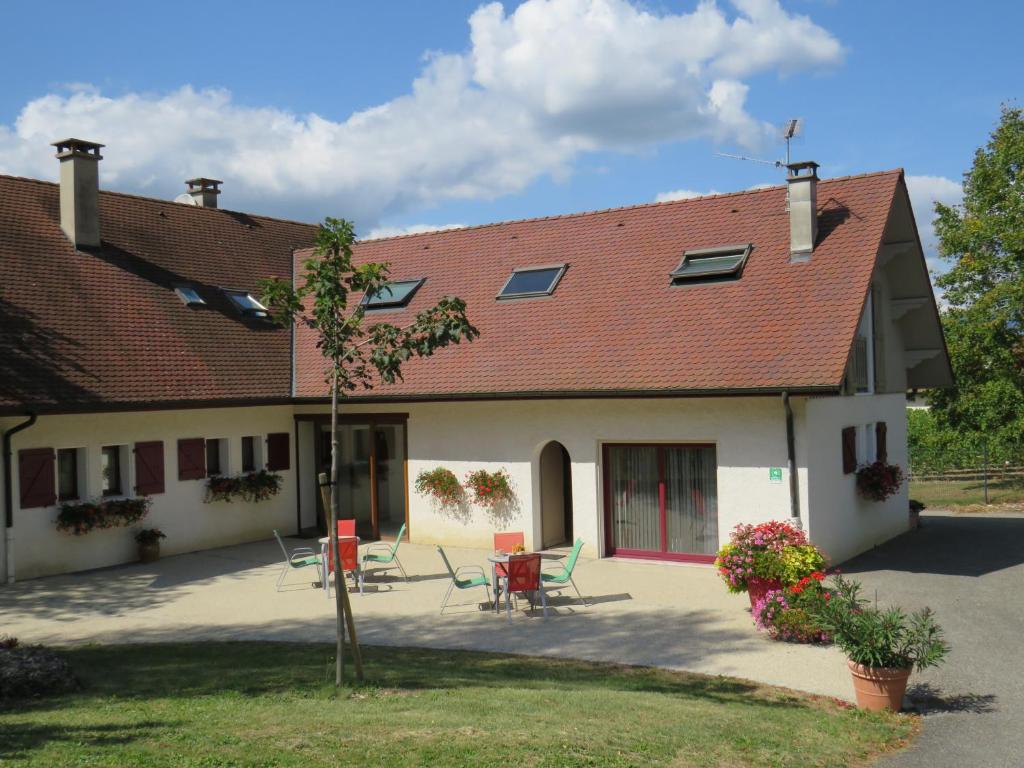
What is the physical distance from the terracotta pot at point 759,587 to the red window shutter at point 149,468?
10709 millimetres

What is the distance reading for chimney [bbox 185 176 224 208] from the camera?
2488 cm

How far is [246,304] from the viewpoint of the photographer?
20.6 meters

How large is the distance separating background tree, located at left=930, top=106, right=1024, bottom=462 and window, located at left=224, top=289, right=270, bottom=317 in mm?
18325

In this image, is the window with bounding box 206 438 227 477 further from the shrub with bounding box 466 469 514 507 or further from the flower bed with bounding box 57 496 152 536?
the shrub with bounding box 466 469 514 507

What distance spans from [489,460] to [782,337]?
18.6 ft

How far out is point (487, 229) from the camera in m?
21.3

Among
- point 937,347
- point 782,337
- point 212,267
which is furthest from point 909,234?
point 212,267

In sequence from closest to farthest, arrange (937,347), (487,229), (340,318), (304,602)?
(340,318) < (304,602) < (937,347) < (487,229)

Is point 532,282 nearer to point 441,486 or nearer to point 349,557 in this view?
point 441,486

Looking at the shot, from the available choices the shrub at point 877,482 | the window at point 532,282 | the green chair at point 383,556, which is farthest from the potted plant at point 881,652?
the window at point 532,282

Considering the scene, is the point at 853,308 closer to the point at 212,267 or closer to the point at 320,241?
the point at 320,241

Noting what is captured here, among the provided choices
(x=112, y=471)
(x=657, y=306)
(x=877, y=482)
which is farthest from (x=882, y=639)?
(x=112, y=471)

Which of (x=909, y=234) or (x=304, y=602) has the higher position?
(x=909, y=234)

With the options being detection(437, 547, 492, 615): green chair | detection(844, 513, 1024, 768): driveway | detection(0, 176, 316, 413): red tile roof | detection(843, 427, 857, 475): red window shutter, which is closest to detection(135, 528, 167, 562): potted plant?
detection(0, 176, 316, 413): red tile roof
